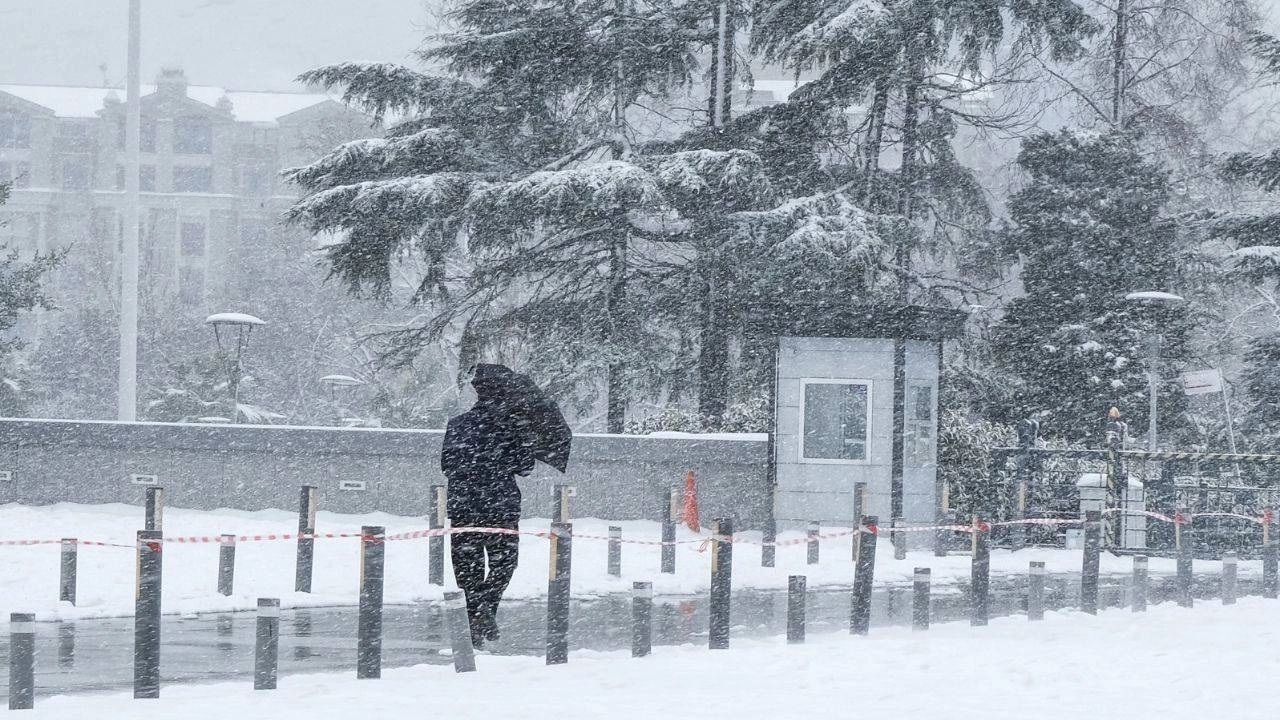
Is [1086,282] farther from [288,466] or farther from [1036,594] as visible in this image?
[1036,594]

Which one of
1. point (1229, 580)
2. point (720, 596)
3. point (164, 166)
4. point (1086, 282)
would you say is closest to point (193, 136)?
point (164, 166)

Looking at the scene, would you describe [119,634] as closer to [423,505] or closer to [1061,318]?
[423,505]

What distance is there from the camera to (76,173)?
9044 cm

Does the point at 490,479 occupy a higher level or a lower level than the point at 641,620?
higher

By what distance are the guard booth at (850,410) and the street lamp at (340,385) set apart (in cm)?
2165

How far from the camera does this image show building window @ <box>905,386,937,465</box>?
23.2 meters

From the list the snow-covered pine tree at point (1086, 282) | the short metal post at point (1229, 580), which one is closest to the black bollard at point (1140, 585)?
the short metal post at point (1229, 580)

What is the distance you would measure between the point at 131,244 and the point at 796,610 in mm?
16486

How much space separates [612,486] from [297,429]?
14.0 ft

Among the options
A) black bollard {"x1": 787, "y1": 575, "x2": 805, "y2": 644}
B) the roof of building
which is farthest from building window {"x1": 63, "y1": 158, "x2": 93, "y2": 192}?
black bollard {"x1": 787, "y1": 575, "x2": 805, "y2": 644}

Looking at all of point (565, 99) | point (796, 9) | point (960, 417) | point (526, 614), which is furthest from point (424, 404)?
point (526, 614)

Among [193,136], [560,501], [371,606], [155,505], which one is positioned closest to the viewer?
[371,606]

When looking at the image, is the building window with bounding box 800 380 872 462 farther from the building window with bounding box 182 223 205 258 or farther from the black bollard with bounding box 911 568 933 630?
the building window with bounding box 182 223 205 258

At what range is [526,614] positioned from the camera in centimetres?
1418
